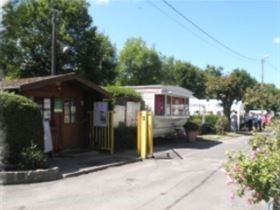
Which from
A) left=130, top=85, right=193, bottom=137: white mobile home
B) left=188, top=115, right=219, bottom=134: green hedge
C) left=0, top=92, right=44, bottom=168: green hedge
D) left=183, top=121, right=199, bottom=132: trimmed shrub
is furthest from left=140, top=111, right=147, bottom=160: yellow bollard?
left=188, top=115, right=219, bottom=134: green hedge

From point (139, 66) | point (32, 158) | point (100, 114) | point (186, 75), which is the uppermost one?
point (186, 75)

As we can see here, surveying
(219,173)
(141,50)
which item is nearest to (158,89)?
(219,173)

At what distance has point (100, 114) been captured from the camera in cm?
1939

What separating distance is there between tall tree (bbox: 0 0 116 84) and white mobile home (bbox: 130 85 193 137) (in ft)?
48.4

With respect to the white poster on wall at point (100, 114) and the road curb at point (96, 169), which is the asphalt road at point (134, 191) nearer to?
the road curb at point (96, 169)

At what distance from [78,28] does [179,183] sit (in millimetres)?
33240

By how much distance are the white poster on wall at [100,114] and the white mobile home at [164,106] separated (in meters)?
7.41

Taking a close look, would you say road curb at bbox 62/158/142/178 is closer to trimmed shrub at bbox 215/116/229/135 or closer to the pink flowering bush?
the pink flowering bush

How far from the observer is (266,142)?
25.6ft

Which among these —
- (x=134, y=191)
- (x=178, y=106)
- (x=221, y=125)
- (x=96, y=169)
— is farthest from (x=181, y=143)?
(x=134, y=191)

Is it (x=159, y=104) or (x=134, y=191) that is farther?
(x=159, y=104)

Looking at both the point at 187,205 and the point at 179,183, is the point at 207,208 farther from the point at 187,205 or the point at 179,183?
the point at 179,183

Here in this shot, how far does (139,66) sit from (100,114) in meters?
51.9

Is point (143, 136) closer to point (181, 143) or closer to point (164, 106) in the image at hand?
point (181, 143)
